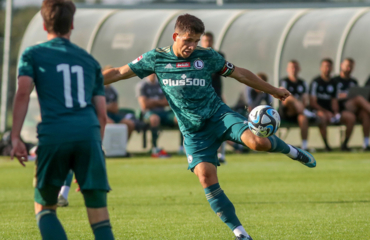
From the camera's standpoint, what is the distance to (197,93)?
525cm

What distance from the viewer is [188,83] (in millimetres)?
5230

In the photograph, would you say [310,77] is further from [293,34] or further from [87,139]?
[87,139]

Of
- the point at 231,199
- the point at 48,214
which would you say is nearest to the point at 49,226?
the point at 48,214

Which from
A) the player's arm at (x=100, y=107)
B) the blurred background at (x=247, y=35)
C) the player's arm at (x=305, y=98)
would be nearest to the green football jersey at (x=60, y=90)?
A: the player's arm at (x=100, y=107)

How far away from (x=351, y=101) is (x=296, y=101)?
131 cm

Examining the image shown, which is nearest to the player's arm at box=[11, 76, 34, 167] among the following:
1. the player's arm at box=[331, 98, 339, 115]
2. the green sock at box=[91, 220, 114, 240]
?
the green sock at box=[91, 220, 114, 240]

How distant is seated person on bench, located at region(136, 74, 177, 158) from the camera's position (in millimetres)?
14680

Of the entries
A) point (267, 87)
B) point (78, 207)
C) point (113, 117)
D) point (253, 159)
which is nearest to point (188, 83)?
point (267, 87)

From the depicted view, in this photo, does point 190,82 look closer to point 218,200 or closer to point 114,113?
point 218,200

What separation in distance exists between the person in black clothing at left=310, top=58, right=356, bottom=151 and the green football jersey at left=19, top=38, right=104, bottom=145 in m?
11.6

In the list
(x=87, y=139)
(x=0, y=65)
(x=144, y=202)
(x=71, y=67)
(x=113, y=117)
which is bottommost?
(x=0, y=65)

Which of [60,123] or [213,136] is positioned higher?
[60,123]

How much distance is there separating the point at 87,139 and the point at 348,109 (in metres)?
11.9

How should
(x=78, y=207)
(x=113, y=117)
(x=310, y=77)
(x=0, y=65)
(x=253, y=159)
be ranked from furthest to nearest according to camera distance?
(x=0, y=65), (x=310, y=77), (x=113, y=117), (x=253, y=159), (x=78, y=207)
